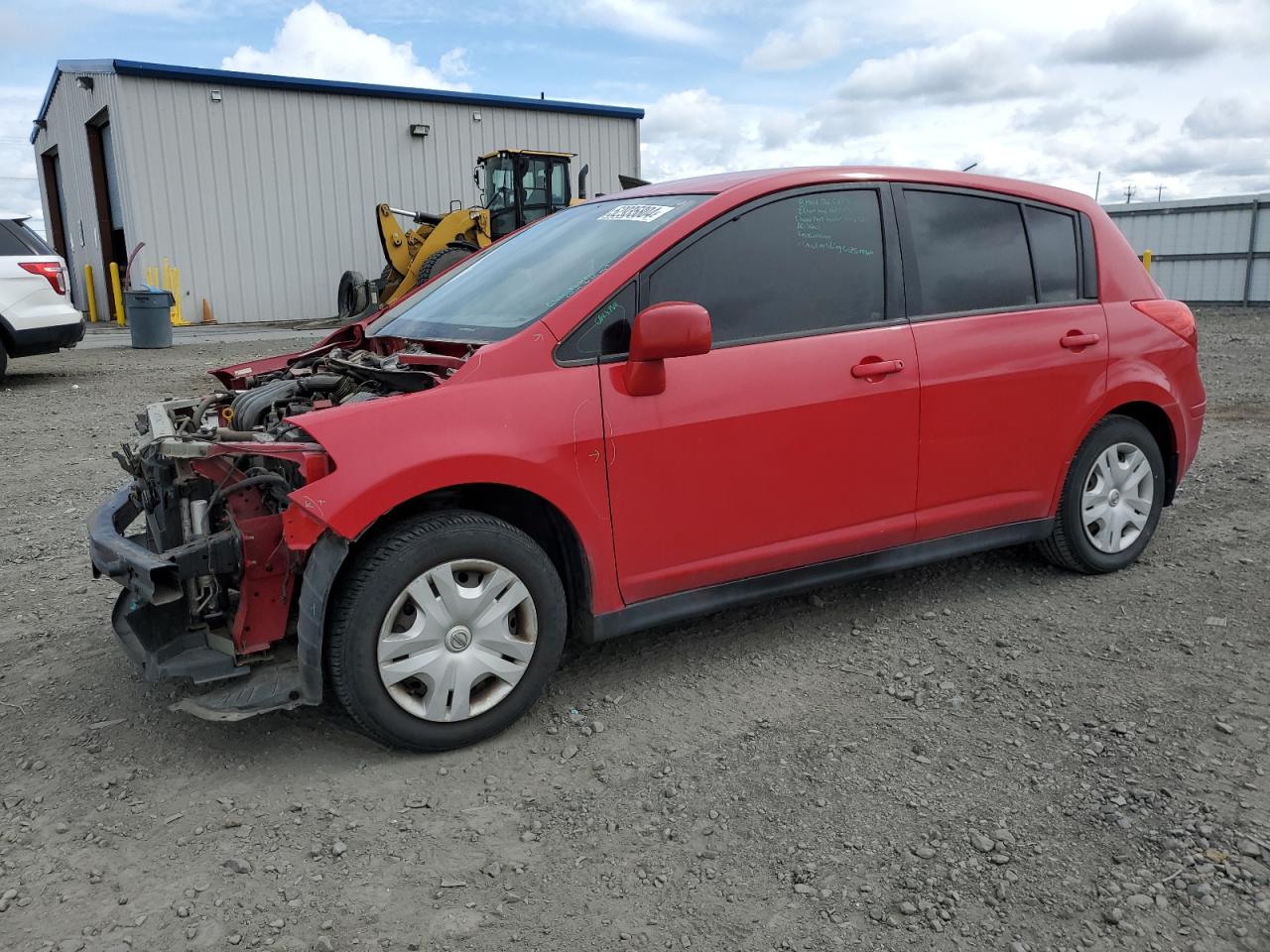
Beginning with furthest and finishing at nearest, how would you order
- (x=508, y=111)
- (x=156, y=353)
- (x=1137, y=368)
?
(x=508, y=111), (x=156, y=353), (x=1137, y=368)

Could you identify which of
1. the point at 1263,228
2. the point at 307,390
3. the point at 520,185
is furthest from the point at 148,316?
the point at 1263,228

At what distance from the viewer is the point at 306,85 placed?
72.5ft

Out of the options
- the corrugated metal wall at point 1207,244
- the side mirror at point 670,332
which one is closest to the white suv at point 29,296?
the side mirror at point 670,332

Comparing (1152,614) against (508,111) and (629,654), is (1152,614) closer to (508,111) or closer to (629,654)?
(629,654)

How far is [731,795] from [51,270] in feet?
35.1

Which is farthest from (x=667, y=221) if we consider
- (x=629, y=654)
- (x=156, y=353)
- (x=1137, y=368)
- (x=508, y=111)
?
(x=508, y=111)

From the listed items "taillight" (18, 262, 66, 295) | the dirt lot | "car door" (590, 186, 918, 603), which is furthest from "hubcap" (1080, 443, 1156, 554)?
"taillight" (18, 262, 66, 295)

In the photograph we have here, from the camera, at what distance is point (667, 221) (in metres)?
3.46

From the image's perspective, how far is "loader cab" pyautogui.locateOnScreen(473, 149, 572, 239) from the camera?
18.6 metres

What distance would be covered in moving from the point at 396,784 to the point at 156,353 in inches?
540

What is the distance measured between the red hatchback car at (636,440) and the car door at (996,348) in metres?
0.01

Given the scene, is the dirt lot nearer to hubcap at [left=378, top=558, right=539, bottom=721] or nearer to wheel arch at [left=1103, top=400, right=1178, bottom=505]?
hubcap at [left=378, top=558, right=539, bottom=721]

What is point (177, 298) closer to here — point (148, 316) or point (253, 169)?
point (253, 169)

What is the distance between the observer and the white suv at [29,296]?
1060 centimetres
